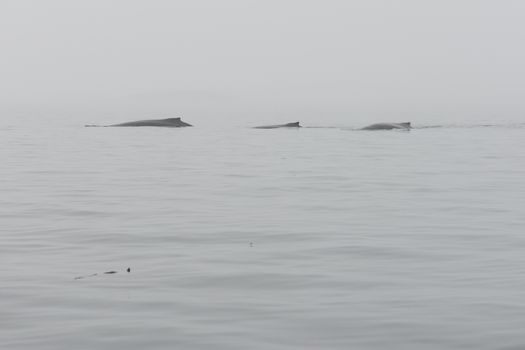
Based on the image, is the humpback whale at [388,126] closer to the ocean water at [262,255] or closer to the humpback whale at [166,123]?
the humpback whale at [166,123]

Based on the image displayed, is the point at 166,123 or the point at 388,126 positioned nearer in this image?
the point at 388,126

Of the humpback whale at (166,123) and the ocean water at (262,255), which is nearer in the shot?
the ocean water at (262,255)

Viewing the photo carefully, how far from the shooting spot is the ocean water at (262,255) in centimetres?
931

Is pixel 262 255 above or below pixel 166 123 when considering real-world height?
below

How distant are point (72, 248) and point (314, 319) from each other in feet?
17.4

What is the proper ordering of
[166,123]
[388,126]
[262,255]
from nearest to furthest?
1. [262,255]
2. [388,126]
3. [166,123]

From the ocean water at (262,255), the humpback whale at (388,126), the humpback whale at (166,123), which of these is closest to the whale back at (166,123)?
the humpback whale at (166,123)

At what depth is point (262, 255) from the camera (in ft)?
43.8

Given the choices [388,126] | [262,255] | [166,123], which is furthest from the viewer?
[166,123]

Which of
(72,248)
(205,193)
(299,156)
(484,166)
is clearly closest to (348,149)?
(299,156)

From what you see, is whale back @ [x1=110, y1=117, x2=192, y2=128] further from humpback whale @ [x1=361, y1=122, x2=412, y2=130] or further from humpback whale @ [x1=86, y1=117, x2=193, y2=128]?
humpback whale @ [x1=361, y1=122, x2=412, y2=130]

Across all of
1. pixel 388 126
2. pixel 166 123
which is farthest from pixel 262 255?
pixel 166 123

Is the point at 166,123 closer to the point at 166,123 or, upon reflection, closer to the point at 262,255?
the point at 166,123

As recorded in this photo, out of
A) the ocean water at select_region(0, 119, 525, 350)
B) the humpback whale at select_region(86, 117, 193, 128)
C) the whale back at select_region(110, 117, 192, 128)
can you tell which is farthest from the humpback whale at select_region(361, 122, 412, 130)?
the ocean water at select_region(0, 119, 525, 350)
